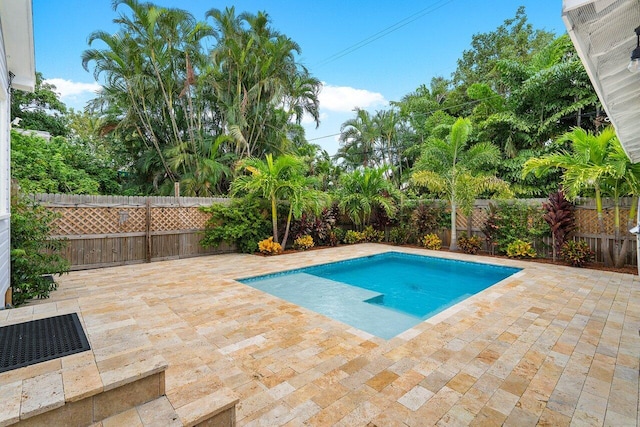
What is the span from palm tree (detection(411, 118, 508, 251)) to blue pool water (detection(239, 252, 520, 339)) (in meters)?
2.19

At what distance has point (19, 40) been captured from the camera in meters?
3.92

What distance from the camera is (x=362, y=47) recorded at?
570 inches

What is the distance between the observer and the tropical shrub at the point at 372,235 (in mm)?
11680

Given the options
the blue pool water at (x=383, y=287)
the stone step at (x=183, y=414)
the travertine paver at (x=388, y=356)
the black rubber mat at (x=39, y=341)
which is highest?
the black rubber mat at (x=39, y=341)

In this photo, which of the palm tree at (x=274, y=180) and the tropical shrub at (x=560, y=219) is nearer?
the tropical shrub at (x=560, y=219)

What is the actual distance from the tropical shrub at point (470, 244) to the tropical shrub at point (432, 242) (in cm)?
69

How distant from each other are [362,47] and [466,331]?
14412 mm

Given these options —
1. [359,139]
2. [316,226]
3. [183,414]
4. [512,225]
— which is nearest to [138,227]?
[316,226]

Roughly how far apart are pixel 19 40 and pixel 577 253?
1081 cm

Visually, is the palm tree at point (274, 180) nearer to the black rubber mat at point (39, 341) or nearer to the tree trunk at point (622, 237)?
the black rubber mat at point (39, 341)

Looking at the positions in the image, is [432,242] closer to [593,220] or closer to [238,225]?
[593,220]

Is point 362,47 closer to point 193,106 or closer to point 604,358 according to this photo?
point 193,106

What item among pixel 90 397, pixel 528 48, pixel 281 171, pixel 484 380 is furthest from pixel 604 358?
pixel 528 48

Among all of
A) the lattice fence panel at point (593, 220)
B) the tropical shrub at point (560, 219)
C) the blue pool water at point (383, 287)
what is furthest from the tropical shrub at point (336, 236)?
the lattice fence panel at point (593, 220)
